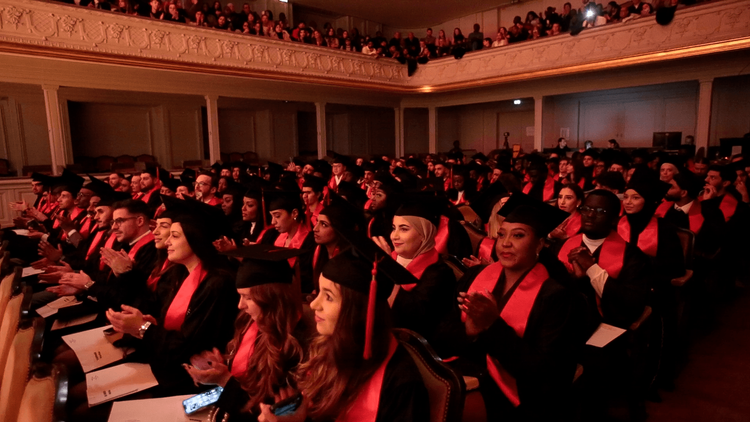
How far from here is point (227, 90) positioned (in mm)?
14078

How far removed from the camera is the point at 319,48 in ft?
48.7

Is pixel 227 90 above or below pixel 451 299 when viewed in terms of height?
above

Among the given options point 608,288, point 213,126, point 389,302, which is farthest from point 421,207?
point 213,126

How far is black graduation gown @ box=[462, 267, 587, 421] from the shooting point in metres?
2.09

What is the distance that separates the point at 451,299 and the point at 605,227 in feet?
4.38

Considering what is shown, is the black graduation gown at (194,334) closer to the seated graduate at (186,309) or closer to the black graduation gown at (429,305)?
the seated graduate at (186,309)

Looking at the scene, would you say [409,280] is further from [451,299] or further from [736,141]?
[736,141]

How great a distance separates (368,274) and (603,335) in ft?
5.03

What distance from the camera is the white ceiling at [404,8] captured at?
18.7 meters

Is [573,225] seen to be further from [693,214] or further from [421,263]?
[421,263]

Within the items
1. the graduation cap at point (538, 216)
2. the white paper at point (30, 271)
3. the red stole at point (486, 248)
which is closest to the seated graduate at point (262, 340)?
the graduation cap at point (538, 216)

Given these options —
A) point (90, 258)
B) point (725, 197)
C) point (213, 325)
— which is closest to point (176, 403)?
point (213, 325)

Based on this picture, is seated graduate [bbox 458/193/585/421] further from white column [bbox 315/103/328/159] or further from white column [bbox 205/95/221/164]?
white column [bbox 315/103/328/159]

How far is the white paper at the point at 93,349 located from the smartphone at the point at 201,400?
784 mm
